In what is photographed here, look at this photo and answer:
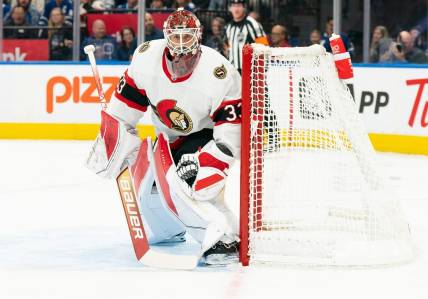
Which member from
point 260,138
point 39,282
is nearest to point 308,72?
point 260,138

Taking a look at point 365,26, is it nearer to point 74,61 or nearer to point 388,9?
point 388,9

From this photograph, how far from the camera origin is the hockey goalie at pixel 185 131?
4.05 m

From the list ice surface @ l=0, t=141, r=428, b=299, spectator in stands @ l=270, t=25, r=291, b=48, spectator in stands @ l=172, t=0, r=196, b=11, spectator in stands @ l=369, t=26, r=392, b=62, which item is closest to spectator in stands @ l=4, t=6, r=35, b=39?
spectator in stands @ l=172, t=0, r=196, b=11

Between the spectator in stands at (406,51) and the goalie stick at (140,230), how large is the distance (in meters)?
4.84

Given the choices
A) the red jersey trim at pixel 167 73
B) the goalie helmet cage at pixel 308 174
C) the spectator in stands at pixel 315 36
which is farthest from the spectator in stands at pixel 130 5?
the red jersey trim at pixel 167 73

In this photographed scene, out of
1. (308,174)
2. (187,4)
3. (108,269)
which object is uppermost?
(187,4)

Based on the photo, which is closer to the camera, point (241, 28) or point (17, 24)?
point (241, 28)

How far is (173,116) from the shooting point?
4148 mm

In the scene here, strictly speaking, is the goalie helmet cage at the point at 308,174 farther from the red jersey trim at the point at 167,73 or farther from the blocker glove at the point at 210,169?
the red jersey trim at the point at 167,73

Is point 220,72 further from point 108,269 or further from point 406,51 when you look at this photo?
point 406,51

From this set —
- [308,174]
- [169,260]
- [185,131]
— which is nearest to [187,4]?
[308,174]

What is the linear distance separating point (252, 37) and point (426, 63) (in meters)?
1.36

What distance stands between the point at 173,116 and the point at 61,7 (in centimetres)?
575

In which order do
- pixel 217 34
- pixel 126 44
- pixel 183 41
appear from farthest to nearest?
pixel 126 44, pixel 217 34, pixel 183 41
